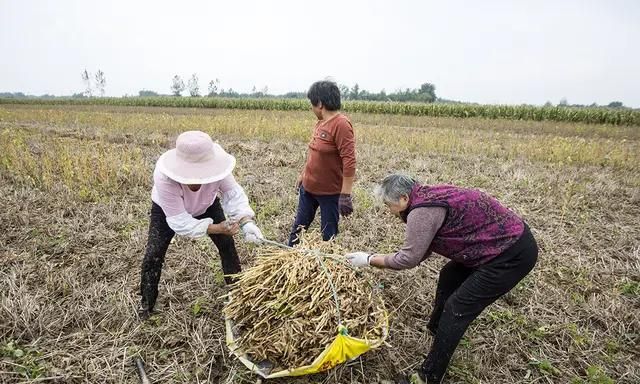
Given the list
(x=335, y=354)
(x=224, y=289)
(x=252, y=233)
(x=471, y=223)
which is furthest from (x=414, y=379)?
(x=224, y=289)

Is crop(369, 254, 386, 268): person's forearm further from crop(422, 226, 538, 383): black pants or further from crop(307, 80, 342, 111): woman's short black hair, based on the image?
crop(307, 80, 342, 111): woman's short black hair

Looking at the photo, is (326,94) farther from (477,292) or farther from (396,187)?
(477,292)

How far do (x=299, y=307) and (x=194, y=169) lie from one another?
1051 millimetres

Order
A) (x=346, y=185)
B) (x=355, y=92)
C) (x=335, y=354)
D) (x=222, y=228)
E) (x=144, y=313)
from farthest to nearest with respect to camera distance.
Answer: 1. (x=355, y=92)
2. (x=346, y=185)
3. (x=144, y=313)
4. (x=222, y=228)
5. (x=335, y=354)

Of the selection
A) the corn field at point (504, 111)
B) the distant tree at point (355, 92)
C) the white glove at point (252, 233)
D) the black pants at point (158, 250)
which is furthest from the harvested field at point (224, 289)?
the distant tree at point (355, 92)

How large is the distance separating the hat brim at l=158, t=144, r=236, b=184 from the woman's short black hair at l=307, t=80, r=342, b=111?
92cm

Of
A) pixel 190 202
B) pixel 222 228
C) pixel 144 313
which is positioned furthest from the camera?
pixel 144 313

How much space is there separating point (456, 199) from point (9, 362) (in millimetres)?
2863

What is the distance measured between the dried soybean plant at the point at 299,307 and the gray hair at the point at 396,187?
53cm

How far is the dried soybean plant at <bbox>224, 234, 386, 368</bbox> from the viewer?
2148mm

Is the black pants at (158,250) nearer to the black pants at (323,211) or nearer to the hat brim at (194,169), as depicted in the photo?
the hat brim at (194,169)

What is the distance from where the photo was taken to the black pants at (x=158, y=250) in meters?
2.61

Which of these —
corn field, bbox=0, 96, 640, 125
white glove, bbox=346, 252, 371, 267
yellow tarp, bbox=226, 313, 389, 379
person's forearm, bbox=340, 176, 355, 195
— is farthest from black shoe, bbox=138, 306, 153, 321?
corn field, bbox=0, 96, 640, 125

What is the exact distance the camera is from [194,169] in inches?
90.4
